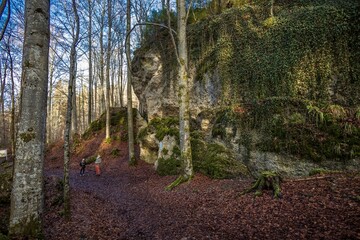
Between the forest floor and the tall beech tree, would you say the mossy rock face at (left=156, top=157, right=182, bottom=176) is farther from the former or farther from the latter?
the forest floor

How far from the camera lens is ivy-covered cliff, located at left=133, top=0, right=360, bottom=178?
732 cm

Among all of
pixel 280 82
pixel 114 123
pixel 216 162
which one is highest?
pixel 280 82

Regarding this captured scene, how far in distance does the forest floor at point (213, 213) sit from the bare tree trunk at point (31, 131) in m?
0.89

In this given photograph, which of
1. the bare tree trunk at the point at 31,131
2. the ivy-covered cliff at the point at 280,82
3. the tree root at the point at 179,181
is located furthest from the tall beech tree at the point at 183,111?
the bare tree trunk at the point at 31,131

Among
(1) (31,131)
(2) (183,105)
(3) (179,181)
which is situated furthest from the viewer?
(2) (183,105)

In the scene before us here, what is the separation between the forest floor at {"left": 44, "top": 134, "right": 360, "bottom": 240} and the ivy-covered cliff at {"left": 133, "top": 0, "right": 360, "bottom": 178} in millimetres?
2262

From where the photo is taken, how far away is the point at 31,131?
10.9 feet

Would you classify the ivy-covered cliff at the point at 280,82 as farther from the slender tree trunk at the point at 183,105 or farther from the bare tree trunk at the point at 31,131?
the bare tree trunk at the point at 31,131

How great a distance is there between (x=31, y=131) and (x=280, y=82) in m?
9.06

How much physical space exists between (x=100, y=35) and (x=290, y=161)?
59.0 feet

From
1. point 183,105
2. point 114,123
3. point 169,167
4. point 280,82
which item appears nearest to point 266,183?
point 183,105

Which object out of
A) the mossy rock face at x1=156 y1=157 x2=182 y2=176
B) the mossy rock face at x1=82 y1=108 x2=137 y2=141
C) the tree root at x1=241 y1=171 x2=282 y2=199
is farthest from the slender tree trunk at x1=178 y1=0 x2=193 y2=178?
the mossy rock face at x1=82 y1=108 x2=137 y2=141

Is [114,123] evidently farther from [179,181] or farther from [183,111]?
[179,181]

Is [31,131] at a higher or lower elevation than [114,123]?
lower
